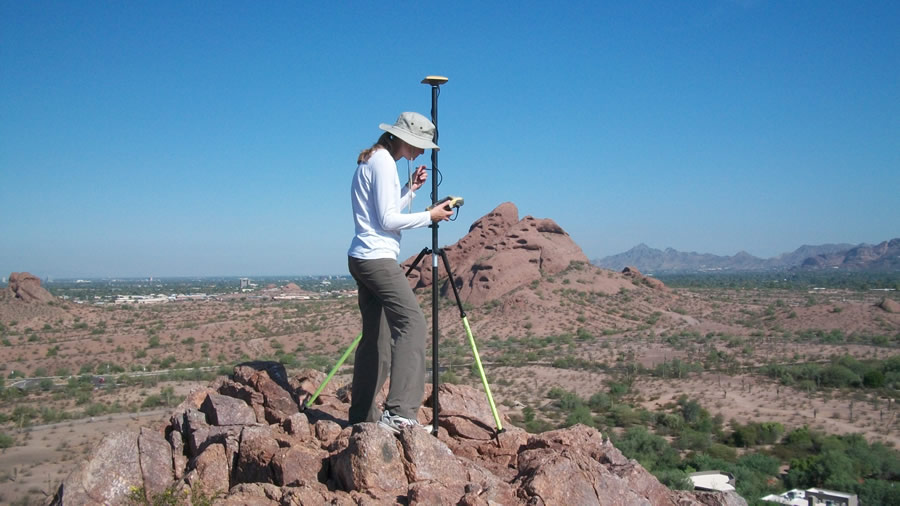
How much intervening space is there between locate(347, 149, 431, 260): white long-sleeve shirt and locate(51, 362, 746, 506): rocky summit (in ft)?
3.77

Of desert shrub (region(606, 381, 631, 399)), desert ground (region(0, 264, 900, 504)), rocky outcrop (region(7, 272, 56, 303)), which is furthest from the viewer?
rocky outcrop (region(7, 272, 56, 303))

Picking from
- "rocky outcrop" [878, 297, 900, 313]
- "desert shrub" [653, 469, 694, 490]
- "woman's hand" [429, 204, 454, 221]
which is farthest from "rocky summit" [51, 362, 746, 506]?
"rocky outcrop" [878, 297, 900, 313]

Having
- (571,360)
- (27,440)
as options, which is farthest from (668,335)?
(27,440)

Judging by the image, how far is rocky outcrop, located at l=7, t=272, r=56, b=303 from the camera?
55.7 meters

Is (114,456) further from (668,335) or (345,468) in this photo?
(668,335)

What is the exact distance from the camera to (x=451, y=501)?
3.04 m

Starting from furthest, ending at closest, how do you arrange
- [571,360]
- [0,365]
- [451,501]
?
1. [0,365]
2. [571,360]
3. [451,501]

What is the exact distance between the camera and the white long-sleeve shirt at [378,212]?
3959 millimetres

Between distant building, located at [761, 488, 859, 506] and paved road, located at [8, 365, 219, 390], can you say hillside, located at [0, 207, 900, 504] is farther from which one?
distant building, located at [761, 488, 859, 506]

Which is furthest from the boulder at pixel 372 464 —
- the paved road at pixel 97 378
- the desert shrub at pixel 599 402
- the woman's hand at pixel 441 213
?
the paved road at pixel 97 378

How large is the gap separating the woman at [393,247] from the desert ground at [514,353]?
3901mm

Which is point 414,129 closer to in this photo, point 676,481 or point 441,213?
point 441,213

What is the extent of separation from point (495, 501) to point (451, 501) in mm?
227

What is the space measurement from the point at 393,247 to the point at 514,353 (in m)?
28.5
